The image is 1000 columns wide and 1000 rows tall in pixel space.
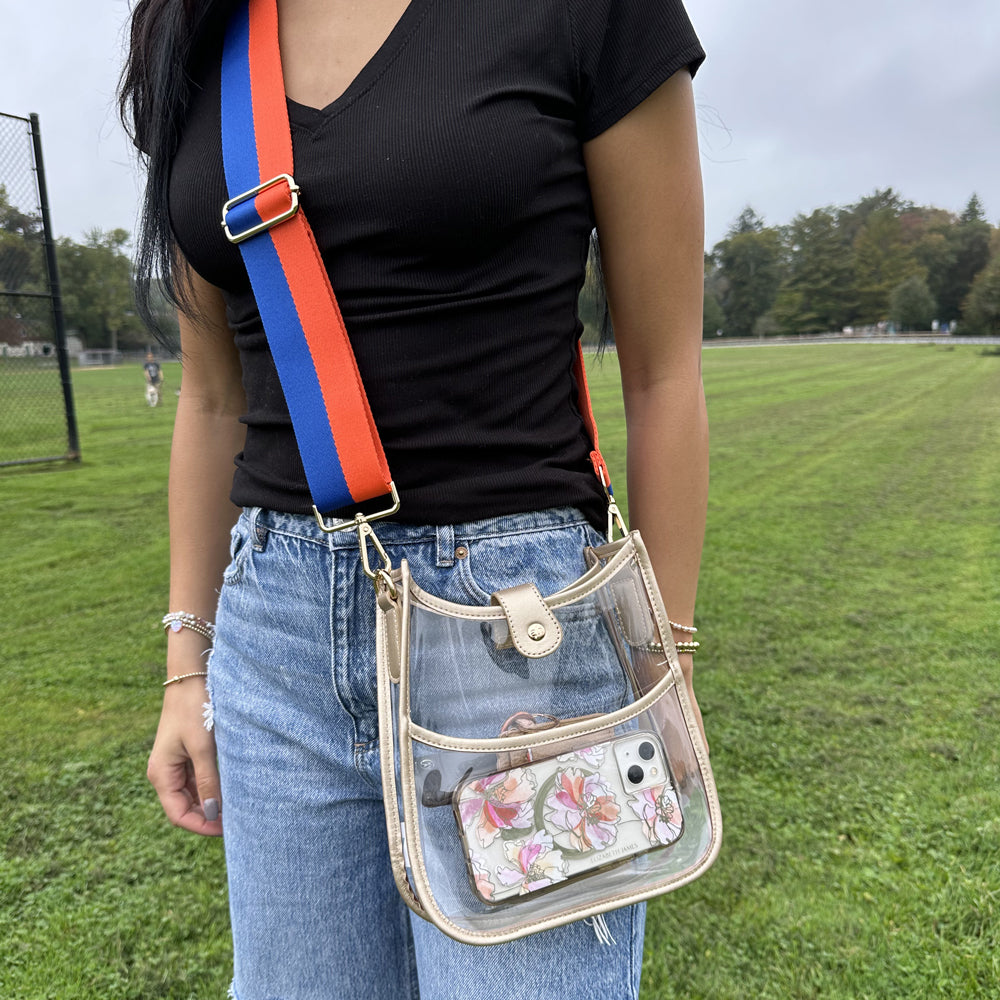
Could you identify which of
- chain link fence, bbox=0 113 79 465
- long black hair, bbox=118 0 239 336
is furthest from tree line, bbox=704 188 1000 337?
long black hair, bbox=118 0 239 336

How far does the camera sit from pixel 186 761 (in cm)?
128

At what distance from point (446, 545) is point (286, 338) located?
0.31 meters

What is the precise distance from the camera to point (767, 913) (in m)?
2.62

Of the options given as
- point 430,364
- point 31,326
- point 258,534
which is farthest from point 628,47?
point 31,326

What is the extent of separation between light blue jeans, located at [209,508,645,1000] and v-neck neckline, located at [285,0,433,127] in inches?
19.2

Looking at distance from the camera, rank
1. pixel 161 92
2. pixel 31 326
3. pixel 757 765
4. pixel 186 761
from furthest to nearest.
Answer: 1. pixel 31 326
2. pixel 757 765
3. pixel 186 761
4. pixel 161 92

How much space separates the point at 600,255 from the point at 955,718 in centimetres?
363

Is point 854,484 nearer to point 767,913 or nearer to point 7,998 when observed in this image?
point 767,913

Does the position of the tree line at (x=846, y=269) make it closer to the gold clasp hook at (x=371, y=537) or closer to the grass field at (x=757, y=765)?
the grass field at (x=757, y=765)

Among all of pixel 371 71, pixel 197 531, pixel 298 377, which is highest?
pixel 371 71

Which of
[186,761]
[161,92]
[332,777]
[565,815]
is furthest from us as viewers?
[186,761]

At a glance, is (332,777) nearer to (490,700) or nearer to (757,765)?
(490,700)

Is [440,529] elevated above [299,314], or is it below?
below

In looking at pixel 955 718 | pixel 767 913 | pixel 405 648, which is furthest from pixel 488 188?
pixel 955 718
